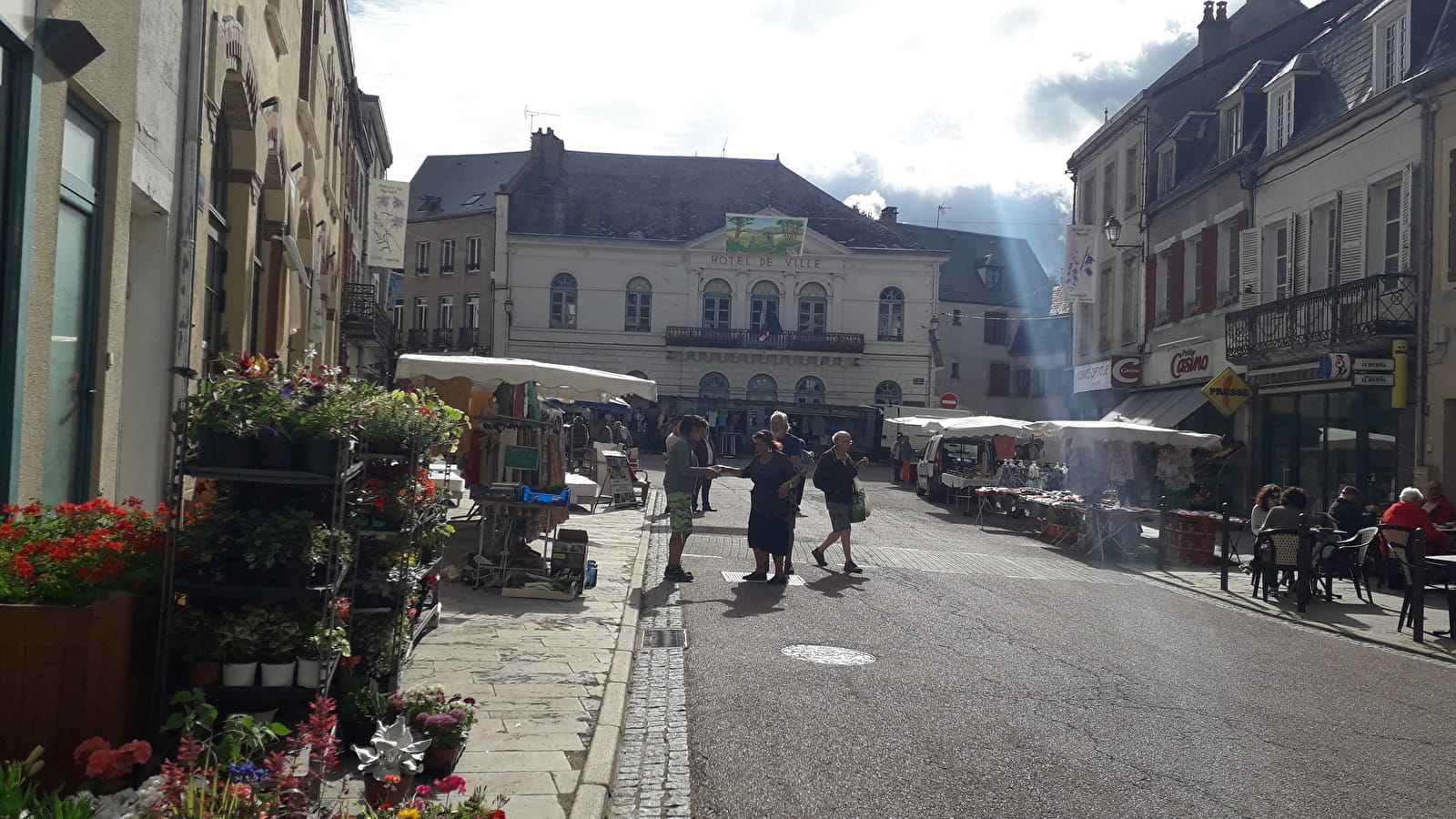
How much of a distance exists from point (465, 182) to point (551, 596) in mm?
56047

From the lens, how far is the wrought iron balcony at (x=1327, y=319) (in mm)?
18688

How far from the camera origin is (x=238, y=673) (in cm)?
520

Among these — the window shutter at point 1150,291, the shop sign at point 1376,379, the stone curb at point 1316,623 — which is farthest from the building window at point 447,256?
the stone curb at point 1316,623

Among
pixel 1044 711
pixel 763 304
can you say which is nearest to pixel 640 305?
pixel 763 304

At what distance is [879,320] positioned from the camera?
55.2m

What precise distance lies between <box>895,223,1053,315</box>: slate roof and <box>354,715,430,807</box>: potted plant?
2322 inches

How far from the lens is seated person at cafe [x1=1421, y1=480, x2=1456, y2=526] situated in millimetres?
15602

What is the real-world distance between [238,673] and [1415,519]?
1354 cm

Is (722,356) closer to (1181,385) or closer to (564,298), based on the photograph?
(564,298)

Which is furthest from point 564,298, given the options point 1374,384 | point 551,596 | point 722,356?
point 551,596

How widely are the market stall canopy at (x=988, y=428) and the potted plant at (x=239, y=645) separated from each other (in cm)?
2029

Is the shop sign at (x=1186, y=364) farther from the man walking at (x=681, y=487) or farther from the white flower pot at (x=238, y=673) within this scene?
the white flower pot at (x=238, y=673)

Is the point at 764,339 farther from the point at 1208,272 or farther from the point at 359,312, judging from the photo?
the point at 1208,272

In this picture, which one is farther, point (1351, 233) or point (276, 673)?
point (1351, 233)
